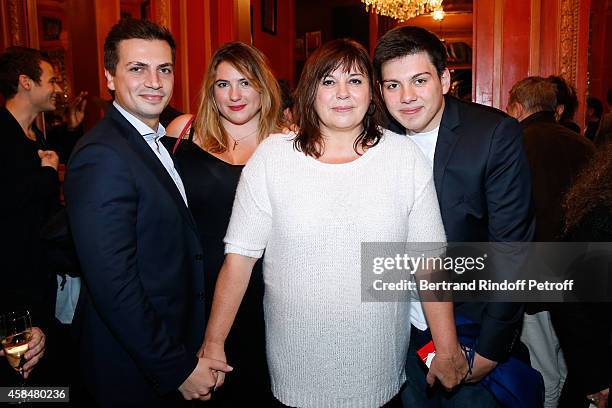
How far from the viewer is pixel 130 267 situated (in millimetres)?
1458

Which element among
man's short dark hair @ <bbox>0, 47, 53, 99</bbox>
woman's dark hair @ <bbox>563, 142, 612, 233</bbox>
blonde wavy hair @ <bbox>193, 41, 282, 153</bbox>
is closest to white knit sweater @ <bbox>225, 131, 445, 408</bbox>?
woman's dark hair @ <bbox>563, 142, 612, 233</bbox>

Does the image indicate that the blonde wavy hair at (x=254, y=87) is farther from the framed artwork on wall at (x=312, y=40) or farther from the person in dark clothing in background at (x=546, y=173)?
the framed artwork on wall at (x=312, y=40)

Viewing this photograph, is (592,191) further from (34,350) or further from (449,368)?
(34,350)

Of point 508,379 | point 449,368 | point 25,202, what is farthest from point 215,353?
point 25,202

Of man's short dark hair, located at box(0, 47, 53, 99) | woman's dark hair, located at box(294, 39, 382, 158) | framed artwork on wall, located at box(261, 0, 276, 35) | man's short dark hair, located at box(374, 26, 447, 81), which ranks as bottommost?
woman's dark hair, located at box(294, 39, 382, 158)

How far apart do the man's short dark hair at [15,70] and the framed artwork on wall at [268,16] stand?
4.69 metres

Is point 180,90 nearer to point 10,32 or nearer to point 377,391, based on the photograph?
point 10,32

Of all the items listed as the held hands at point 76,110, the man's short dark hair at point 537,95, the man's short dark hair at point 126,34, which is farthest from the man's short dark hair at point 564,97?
the held hands at point 76,110

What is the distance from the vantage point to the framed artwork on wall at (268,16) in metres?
7.43

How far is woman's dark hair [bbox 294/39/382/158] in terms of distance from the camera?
1.57 meters

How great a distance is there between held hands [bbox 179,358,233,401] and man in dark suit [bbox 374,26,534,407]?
2.34 feet

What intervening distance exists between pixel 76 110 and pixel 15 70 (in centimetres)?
144

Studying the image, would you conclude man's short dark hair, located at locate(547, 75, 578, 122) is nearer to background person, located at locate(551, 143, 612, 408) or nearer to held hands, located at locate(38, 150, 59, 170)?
background person, located at locate(551, 143, 612, 408)

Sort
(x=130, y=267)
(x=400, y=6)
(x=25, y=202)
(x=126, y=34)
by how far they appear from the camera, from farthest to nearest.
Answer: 1. (x=400, y=6)
2. (x=25, y=202)
3. (x=126, y=34)
4. (x=130, y=267)
